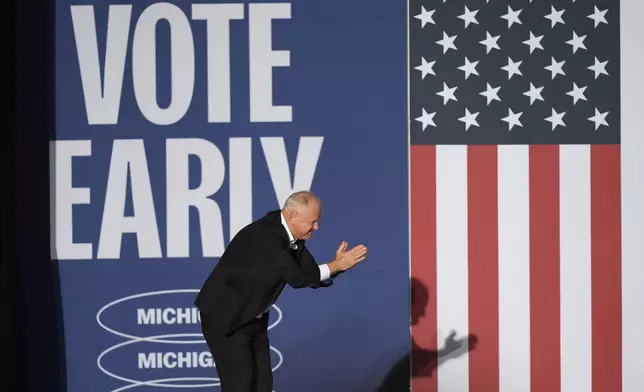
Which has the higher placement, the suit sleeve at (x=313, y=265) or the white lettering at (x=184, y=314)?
the suit sleeve at (x=313, y=265)

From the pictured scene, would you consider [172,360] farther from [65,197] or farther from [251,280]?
[251,280]

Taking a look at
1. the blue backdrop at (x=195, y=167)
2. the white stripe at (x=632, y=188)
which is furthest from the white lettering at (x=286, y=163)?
the white stripe at (x=632, y=188)

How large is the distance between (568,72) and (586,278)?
113 cm

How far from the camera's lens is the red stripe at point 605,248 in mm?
4359

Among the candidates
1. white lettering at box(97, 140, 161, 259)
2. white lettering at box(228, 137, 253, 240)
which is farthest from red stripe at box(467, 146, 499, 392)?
white lettering at box(97, 140, 161, 259)

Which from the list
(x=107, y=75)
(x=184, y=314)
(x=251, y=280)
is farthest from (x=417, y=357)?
(x=107, y=75)

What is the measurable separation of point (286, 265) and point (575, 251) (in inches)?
79.9

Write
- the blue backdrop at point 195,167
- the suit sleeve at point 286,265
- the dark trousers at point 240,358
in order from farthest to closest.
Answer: the blue backdrop at point 195,167, the dark trousers at point 240,358, the suit sleeve at point 286,265

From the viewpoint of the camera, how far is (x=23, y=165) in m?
4.36

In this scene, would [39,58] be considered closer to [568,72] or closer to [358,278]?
[358,278]

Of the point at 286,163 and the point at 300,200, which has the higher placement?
the point at 286,163

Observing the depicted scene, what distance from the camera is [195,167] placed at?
4359 mm

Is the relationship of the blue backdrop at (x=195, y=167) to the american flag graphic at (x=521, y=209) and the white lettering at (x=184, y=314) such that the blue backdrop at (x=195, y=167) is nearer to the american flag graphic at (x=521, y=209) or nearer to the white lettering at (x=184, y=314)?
the white lettering at (x=184, y=314)

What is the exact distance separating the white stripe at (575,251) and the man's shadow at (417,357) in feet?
1.75
